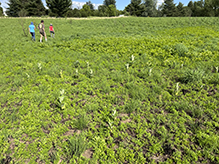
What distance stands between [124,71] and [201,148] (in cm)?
434

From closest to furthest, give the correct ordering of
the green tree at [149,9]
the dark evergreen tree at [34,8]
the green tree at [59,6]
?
the green tree at [59,6]
the dark evergreen tree at [34,8]
the green tree at [149,9]

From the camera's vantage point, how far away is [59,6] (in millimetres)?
52562

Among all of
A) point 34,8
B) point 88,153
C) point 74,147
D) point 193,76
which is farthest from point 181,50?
point 34,8

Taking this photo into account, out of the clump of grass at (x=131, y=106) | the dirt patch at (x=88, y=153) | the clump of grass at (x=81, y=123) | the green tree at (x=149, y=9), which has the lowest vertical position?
the dirt patch at (x=88, y=153)

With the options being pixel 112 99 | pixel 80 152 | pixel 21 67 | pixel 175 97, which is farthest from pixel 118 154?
pixel 21 67

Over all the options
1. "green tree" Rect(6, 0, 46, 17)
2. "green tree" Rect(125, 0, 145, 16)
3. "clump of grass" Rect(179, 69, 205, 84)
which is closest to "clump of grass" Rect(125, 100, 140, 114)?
"clump of grass" Rect(179, 69, 205, 84)

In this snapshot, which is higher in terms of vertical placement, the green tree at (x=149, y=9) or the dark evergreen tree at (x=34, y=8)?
the green tree at (x=149, y=9)

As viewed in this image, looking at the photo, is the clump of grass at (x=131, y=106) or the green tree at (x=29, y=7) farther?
the green tree at (x=29, y=7)

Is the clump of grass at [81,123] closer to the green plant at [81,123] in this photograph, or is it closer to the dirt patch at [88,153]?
the green plant at [81,123]

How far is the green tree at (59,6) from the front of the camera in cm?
5151

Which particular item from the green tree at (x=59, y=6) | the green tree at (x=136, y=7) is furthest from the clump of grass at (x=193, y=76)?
the green tree at (x=136, y=7)

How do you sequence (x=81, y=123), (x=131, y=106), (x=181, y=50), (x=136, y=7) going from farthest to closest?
1. (x=136, y=7)
2. (x=181, y=50)
3. (x=131, y=106)
4. (x=81, y=123)

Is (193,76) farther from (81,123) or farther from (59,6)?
(59,6)

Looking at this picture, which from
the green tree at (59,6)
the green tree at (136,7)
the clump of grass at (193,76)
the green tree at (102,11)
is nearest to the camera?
the clump of grass at (193,76)
